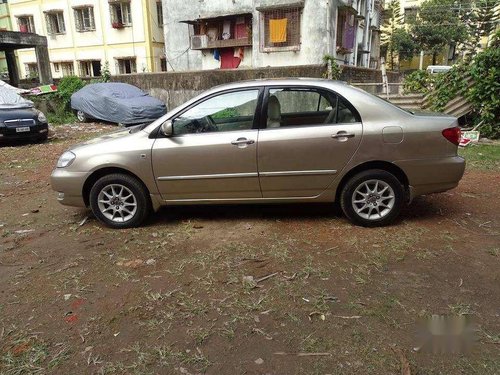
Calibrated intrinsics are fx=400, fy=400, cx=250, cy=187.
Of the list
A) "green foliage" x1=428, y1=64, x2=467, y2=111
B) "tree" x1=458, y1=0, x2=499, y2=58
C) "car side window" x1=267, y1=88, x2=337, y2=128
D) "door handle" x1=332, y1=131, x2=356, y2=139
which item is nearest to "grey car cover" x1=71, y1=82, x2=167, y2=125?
"green foliage" x1=428, y1=64, x2=467, y2=111

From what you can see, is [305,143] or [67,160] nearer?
[305,143]

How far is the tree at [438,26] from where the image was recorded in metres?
35.2

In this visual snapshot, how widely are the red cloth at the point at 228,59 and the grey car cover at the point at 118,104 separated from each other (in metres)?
6.01

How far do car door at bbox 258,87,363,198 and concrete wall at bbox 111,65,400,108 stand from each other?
761 centimetres

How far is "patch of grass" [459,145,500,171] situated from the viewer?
22.5 ft

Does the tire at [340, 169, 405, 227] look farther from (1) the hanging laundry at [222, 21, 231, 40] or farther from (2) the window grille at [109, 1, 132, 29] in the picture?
(2) the window grille at [109, 1, 132, 29]

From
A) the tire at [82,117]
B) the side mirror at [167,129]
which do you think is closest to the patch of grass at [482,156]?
the side mirror at [167,129]

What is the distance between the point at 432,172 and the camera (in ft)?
13.5

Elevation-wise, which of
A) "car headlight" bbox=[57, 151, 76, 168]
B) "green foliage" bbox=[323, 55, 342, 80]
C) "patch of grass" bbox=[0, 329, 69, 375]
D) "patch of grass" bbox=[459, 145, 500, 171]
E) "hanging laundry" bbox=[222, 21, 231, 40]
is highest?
"hanging laundry" bbox=[222, 21, 231, 40]

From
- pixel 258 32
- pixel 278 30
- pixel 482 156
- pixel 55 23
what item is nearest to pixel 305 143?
pixel 482 156

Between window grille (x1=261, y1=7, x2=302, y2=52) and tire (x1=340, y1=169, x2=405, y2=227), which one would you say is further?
window grille (x1=261, y1=7, x2=302, y2=52)

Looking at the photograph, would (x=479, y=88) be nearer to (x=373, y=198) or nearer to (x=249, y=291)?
(x=373, y=198)

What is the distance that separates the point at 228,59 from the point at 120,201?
16.1 metres

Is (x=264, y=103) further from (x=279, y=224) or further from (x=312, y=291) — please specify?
(x=312, y=291)
